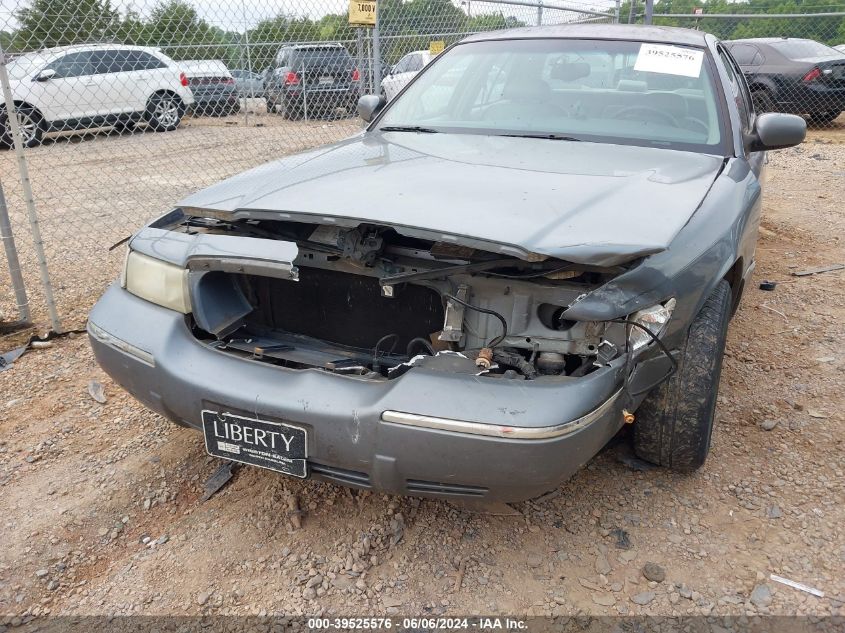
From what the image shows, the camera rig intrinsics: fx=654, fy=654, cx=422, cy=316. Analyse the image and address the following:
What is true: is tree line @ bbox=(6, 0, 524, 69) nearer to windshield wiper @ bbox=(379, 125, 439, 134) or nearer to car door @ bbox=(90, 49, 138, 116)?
car door @ bbox=(90, 49, 138, 116)

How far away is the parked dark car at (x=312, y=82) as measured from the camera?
8.52m

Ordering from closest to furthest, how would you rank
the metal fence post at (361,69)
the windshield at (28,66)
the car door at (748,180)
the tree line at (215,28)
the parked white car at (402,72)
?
the car door at (748,180) < the tree line at (215,28) < the windshield at (28,66) < the metal fence post at (361,69) < the parked white car at (402,72)

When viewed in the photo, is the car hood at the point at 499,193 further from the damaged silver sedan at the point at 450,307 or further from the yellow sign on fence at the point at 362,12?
the yellow sign on fence at the point at 362,12

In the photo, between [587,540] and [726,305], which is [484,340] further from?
[726,305]

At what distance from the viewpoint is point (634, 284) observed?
1838 mm

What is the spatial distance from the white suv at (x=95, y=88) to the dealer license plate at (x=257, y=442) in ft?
16.3

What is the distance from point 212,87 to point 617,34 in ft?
20.3

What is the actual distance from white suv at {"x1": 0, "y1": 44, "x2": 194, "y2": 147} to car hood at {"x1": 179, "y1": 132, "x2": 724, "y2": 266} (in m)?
4.26

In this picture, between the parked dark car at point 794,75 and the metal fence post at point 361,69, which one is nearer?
the metal fence post at point 361,69

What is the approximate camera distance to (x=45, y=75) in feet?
21.1

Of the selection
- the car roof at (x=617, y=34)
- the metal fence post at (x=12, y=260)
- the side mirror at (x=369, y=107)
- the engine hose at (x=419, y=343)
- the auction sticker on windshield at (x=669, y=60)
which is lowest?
the metal fence post at (x=12, y=260)

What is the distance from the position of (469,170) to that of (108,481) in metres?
1.85

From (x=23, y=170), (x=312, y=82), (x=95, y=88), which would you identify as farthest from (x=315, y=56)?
(x=23, y=170)

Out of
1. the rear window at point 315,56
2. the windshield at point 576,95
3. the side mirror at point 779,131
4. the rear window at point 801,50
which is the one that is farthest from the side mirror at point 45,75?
the rear window at point 801,50
